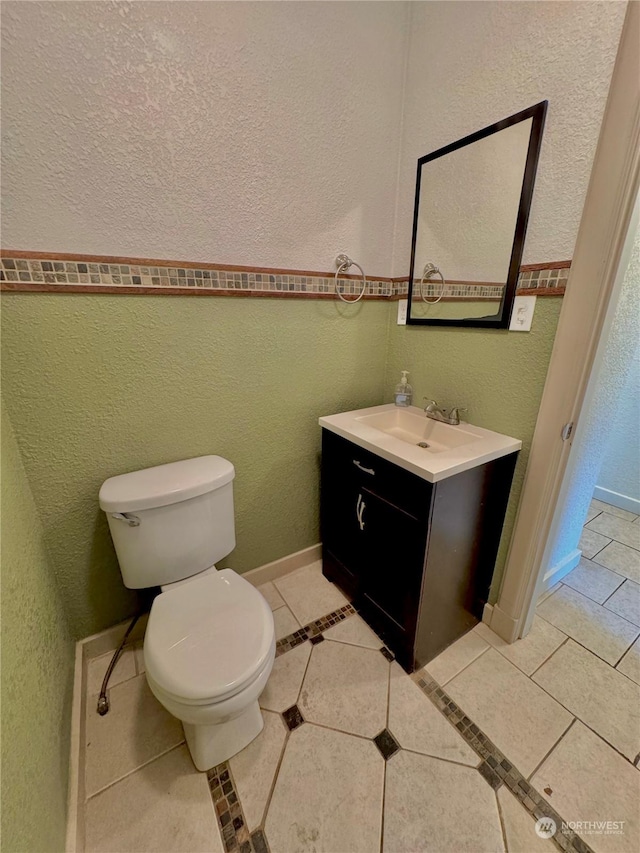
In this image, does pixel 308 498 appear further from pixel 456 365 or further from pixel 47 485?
pixel 47 485

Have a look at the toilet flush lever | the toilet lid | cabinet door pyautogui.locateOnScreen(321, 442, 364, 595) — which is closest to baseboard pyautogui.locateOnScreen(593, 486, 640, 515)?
cabinet door pyautogui.locateOnScreen(321, 442, 364, 595)

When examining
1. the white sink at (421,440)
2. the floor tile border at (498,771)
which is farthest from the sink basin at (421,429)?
the floor tile border at (498,771)

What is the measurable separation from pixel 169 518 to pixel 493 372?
128cm

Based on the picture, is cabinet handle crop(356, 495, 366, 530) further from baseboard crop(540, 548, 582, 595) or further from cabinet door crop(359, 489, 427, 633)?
baseboard crop(540, 548, 582, 595)

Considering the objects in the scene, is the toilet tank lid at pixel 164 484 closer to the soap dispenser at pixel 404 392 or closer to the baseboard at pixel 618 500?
the soap dispenser at pixel 404 392

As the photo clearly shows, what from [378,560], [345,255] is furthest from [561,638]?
[345,255]

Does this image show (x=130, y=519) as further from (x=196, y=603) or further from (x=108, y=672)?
(x=108, y=672)

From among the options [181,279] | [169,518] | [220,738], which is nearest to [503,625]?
[220,738]

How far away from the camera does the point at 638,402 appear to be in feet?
7.11

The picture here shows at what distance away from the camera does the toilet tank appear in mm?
1081

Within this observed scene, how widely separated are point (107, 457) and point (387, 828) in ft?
4.45

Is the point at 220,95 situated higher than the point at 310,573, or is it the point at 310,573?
the point at 220,95

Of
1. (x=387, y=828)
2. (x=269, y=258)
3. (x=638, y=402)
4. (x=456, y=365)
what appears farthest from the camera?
(x=638, y=402)

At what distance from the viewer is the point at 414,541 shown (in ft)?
3.69
